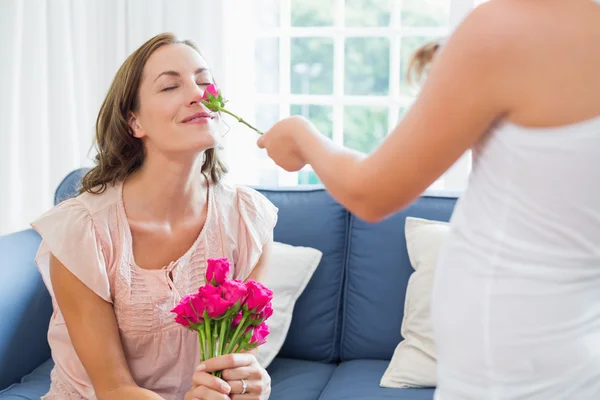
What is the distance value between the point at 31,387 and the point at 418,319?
49.0 inches

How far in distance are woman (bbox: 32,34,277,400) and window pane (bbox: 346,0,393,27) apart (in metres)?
1.46

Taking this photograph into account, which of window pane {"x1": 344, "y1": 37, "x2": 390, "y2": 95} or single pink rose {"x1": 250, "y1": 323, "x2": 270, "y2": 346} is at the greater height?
window pane {"x1": 344, "y1": 37, "x2": 390, "y2": 95}

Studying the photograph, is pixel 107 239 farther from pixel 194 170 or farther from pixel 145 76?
pixel 145 76

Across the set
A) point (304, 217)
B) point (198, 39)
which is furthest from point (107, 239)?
point (198, 39)

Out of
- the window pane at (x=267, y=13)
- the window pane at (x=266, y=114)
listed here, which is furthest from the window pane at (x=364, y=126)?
the window pane at (x=267, y=13)

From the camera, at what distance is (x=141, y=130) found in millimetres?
2127

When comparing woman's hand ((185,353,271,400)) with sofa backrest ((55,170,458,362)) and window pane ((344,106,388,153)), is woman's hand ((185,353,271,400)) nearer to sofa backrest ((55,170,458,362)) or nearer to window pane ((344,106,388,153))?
sofa backrest ((55,170,458,362))

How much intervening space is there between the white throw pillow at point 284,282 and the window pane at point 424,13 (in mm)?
1316

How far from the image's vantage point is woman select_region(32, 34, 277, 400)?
6.48ft

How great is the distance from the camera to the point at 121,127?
6.97 ft

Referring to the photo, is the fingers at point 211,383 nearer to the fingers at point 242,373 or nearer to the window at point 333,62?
the fingers at point 242,373

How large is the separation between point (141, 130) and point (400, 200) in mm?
1268

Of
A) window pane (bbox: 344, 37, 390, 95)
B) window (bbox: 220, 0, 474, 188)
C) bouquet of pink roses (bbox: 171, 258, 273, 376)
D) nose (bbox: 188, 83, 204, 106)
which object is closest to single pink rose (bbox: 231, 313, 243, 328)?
bouquet of pink roses (bbox: 171, 258, 273, 376)

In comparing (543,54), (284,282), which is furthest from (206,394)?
(543,54)
